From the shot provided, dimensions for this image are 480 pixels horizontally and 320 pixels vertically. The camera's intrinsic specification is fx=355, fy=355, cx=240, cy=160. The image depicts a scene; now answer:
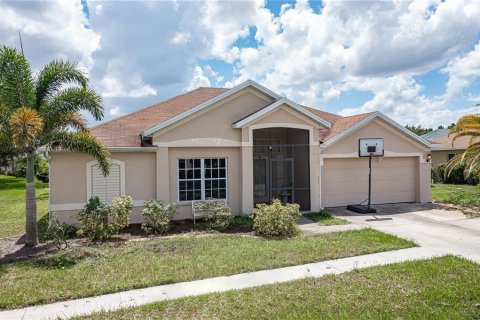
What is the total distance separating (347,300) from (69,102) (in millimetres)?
9066

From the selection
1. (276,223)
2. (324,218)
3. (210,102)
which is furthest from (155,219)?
(324,218)

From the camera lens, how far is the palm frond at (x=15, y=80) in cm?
957

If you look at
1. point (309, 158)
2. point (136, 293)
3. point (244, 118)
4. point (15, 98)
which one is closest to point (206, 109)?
point (244, 118)

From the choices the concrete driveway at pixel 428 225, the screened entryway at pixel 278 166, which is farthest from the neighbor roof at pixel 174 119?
the concrete driveway at pixel 428 225

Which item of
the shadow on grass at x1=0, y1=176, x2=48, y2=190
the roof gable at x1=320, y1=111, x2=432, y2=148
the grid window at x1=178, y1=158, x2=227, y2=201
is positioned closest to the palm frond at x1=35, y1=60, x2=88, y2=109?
the grid window at x1=178, y1=158, x2=227, y2=201

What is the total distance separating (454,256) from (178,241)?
712cm

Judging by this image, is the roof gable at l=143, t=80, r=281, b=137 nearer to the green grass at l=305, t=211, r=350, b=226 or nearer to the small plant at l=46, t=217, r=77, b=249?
the small plant at l=46, t=217, r=77, b=249

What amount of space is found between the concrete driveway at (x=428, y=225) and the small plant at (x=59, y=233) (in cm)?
972

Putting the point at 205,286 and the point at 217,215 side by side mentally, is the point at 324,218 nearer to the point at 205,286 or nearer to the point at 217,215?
the point at 217,215

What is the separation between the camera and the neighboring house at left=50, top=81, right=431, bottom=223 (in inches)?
513

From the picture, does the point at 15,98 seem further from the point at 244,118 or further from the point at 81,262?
the point at 244,118

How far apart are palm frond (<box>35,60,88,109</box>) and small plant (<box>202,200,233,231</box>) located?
5718 mm

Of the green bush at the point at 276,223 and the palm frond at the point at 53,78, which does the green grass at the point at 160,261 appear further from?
the palm frond at the point at 53,78

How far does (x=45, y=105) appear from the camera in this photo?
10.3 m
